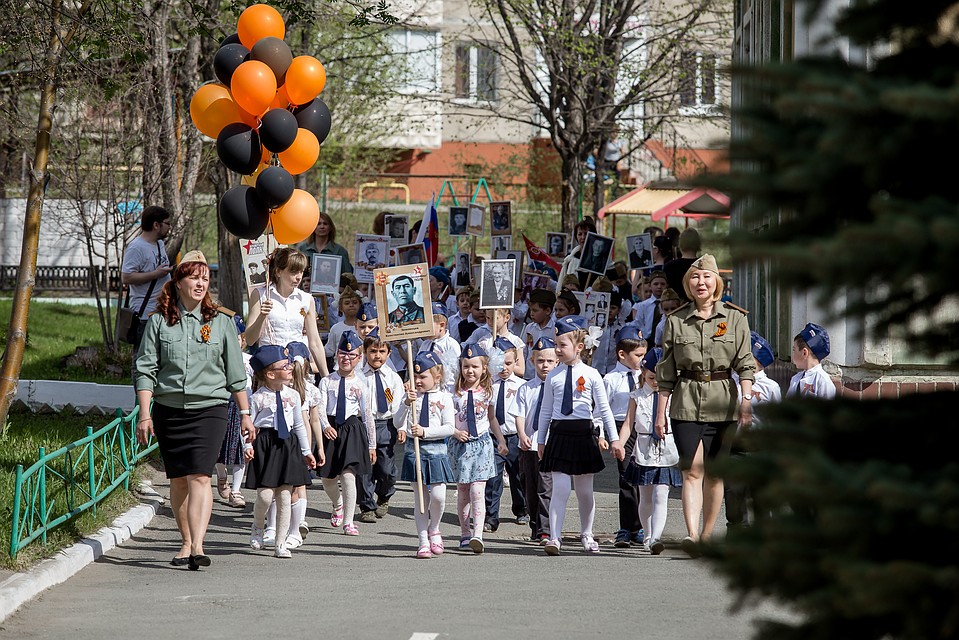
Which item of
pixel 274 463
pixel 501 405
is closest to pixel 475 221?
pixel 501 405

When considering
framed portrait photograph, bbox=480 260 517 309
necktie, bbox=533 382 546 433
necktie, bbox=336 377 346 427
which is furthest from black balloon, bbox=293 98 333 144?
necktie, bbox=533 382 546 433

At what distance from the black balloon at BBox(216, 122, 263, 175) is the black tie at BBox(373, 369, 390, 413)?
6.90ft

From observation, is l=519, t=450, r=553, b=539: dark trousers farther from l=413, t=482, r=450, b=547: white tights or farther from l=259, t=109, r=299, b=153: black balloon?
l=259, t=109, r=299, b=153: black balloon

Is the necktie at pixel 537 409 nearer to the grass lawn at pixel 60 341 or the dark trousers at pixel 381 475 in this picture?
the dark trousers at pixel 381 475

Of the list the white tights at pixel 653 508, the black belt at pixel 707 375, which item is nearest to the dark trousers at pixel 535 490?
the white tights at pixel 653 508

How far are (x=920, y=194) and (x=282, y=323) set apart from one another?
25.6 ft

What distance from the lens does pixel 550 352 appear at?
30.4 feet

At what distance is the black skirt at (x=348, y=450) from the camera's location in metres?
9.58

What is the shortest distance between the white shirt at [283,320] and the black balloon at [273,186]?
744 mm

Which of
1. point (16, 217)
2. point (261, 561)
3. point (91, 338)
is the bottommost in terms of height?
point (261, 561)

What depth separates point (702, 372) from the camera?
844 cm

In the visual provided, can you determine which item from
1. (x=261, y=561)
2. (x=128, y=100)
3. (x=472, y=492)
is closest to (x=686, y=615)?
(x=472, y=492)

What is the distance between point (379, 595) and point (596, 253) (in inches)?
313

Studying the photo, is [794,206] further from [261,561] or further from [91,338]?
[91,338]
